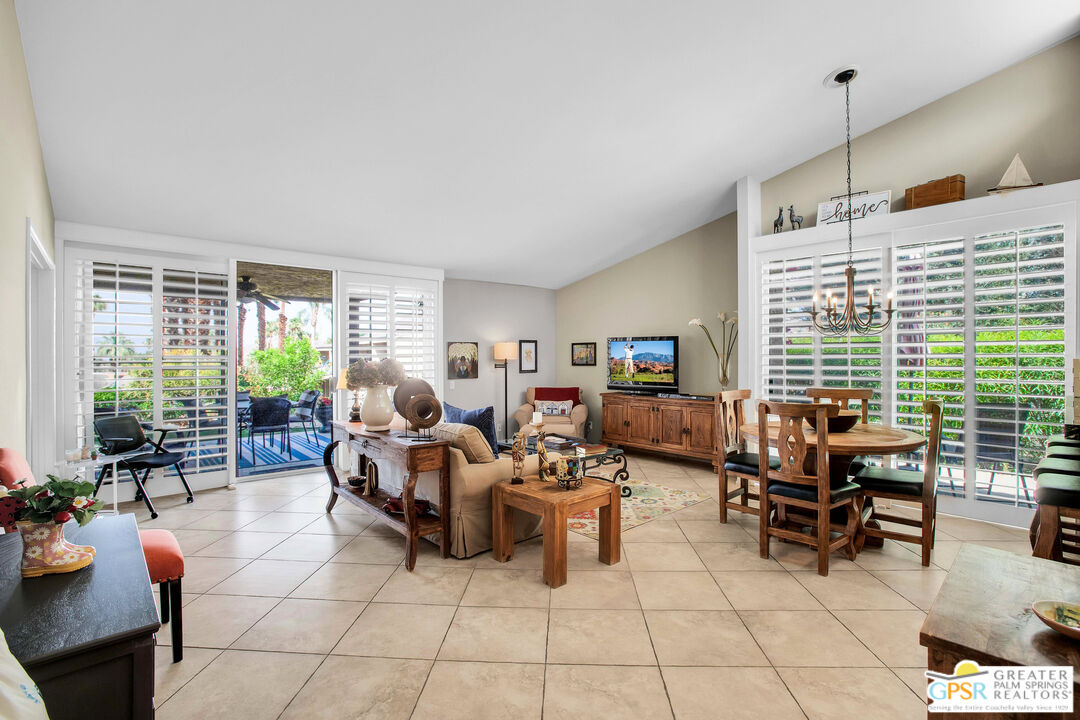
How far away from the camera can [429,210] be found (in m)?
4.98

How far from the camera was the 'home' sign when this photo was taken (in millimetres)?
4523

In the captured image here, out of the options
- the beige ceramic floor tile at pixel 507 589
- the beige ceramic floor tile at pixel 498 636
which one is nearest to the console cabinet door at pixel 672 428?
the beige ceramic floor tile at pixel 507 589

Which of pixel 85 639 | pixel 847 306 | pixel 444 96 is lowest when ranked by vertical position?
pixel 85 639

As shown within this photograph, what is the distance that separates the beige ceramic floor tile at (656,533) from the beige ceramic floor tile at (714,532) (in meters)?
0.07

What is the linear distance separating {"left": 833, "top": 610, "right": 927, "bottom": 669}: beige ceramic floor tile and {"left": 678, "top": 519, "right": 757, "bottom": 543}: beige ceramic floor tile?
1087 mm

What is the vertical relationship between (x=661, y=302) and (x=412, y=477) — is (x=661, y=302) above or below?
above

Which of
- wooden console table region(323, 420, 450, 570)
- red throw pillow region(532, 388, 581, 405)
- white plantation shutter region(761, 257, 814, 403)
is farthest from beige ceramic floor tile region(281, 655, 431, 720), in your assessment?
red throw pillow region(532, 388, 581, 405)

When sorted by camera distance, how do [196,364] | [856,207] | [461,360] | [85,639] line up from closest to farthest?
[85,639] → [856,207] → [196,364] → [461,360]

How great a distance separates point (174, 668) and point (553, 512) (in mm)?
1866

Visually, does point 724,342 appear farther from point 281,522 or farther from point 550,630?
point 281,522

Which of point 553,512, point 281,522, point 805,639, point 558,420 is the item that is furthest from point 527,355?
point 805,639

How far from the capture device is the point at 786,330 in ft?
16.6

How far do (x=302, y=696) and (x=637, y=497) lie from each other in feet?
11.1

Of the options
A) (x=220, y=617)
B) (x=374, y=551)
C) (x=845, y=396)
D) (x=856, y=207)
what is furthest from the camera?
(x=856, y=207)
